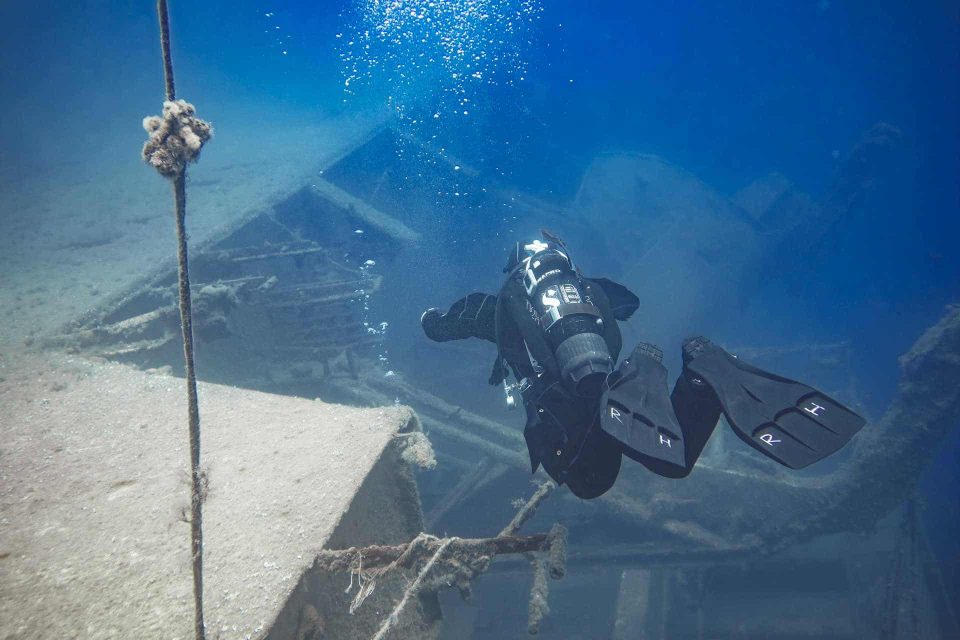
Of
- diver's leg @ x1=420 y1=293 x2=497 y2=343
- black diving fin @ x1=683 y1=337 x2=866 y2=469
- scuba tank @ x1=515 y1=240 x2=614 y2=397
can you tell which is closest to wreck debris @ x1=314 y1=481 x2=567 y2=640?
scuba tank @ x1=515 y1=240 x2=614 y2=397

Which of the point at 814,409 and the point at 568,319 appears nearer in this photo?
the point at 814,409

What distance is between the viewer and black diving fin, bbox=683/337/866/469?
78.1 inches

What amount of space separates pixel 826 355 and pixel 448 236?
38.0 ft

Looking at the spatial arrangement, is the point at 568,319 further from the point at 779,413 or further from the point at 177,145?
the point at 177,145

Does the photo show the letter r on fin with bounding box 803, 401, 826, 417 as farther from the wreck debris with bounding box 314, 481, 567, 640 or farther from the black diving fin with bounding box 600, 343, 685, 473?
the wreck debris with bounding box 314, 481, 567, 640

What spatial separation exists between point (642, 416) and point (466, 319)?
179cm

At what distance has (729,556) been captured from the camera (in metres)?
5.69

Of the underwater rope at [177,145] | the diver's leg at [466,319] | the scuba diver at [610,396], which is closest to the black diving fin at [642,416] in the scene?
the scuba diver at [610,396]

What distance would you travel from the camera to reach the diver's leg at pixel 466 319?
11.9 feet

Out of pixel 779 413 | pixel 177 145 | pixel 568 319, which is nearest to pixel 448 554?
pixel 568 319

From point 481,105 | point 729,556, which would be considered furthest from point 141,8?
point 729,556

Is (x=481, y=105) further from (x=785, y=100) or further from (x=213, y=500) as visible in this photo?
(x=213, y=500)

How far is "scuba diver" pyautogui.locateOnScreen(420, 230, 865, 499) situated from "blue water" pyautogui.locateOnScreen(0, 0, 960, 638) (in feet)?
18.8

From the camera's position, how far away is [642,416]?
2.21 meters
